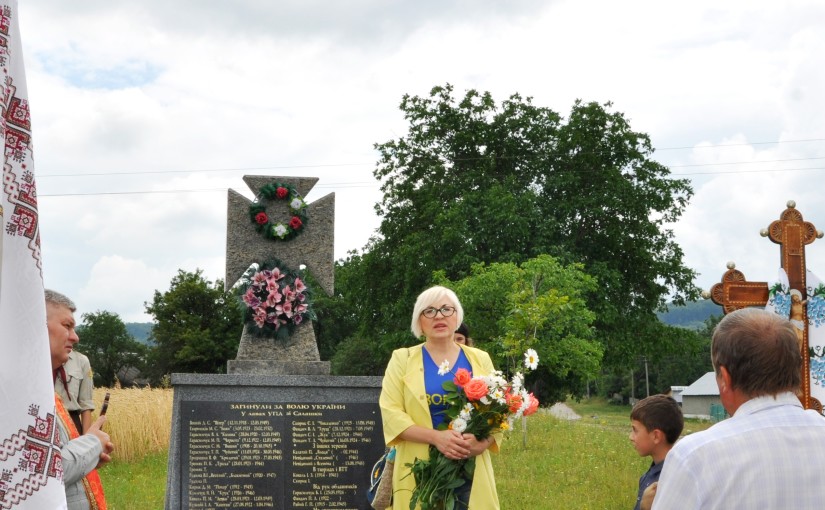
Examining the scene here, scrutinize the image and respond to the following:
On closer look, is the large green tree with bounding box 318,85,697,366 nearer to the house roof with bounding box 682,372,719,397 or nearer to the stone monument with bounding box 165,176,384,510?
the stone monument with bounding box 165,176,384,510

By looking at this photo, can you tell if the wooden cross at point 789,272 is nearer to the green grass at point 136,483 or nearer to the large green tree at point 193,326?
the green grass at point 136,483

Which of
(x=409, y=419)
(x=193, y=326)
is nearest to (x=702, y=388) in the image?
(x=193, y=326)

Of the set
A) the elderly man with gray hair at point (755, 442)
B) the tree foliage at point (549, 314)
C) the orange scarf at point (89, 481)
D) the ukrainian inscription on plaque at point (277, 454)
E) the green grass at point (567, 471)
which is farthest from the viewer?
the tree foliage at point (549, 314)

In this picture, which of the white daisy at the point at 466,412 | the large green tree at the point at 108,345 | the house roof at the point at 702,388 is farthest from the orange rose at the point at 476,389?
the house roof at the point at 702,388

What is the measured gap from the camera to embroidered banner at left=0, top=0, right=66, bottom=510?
2.62 meters

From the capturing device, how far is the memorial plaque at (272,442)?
820cm

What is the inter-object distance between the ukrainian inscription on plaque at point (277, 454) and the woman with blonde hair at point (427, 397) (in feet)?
7.74

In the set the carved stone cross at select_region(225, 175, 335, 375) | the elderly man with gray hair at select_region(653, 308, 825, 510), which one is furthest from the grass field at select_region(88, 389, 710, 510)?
the elderly man with gray hair at select_region(653, 308, 825, 510)

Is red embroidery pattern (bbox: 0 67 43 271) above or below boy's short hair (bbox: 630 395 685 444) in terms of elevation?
above

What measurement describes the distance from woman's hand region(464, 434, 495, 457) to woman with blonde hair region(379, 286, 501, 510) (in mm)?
24

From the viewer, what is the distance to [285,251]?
9562mm

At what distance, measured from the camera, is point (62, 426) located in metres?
4.02

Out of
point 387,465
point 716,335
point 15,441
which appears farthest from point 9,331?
point 387,465

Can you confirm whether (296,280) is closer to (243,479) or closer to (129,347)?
(243,479)
